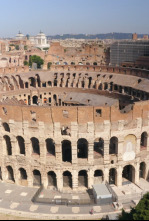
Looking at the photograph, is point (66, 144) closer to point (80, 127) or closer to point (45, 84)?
point (80, 127)

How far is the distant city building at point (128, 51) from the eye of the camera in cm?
8272

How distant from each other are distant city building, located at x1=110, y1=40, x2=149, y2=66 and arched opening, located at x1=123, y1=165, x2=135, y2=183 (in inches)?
2011

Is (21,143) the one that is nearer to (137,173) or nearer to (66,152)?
(66,152)

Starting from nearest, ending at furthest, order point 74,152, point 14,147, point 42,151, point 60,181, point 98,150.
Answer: point 74,152
point 42,151
point 60,181
point 14,147
point 98,150

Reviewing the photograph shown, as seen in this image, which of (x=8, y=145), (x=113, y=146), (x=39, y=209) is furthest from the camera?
(x=8, y=145)

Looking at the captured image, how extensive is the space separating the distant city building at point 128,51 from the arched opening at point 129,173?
168 ft

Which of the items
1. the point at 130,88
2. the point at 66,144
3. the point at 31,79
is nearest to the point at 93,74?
the point at 130,88

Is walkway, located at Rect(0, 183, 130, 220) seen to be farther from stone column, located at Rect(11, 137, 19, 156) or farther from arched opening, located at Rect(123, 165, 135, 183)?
arched opening, located at Rect(123, 165, 135, 183)

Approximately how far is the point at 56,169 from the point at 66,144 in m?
6.65

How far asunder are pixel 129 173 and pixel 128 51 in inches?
2254

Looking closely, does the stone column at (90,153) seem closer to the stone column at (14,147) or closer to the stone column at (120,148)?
the stone column at (120,148)

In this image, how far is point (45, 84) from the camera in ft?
245

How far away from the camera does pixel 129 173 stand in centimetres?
4072

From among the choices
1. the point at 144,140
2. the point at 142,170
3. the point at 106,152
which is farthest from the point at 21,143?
the point at 142,170
